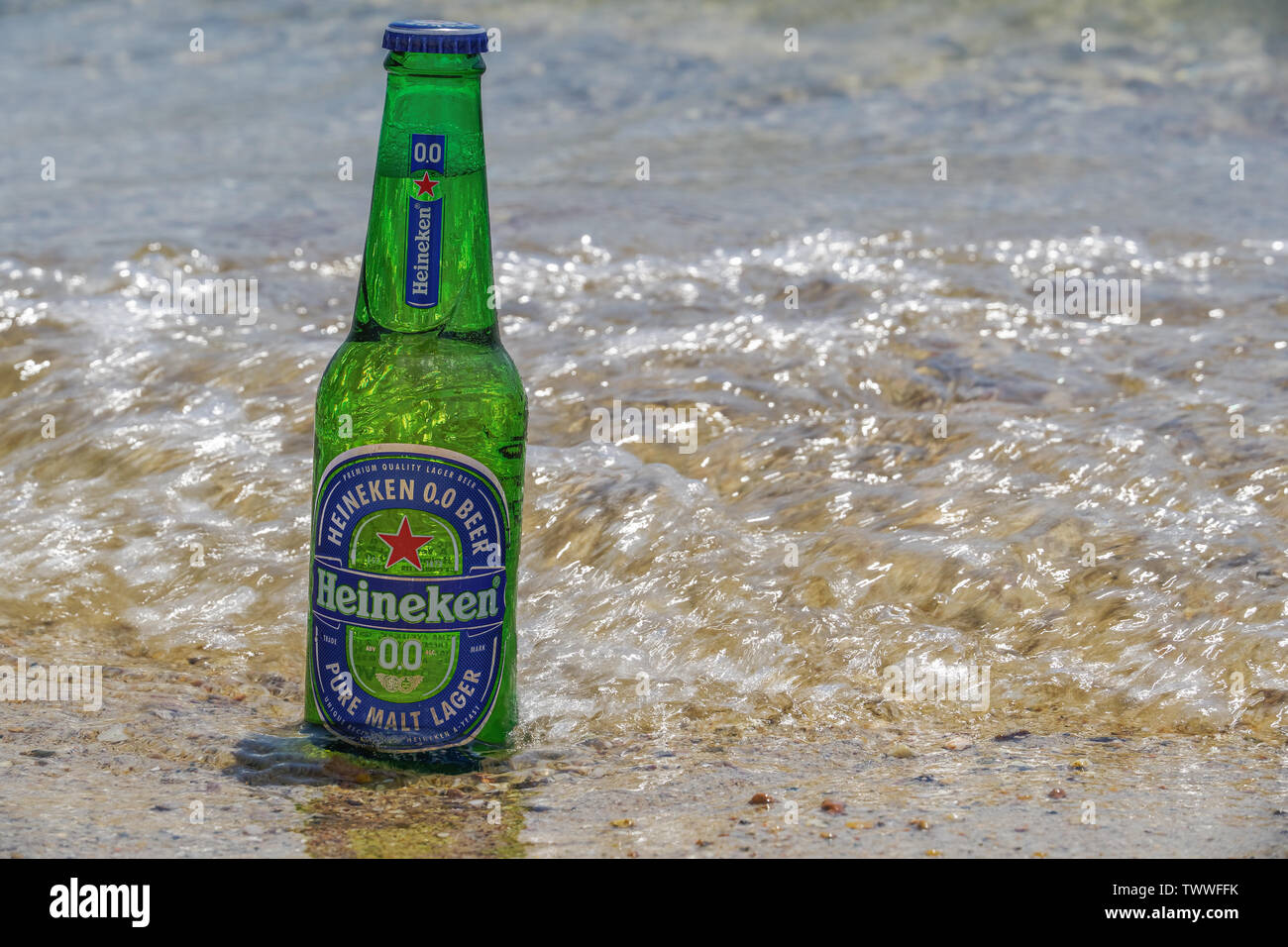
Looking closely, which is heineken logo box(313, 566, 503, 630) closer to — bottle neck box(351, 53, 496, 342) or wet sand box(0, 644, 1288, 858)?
wet sand box(0, 644, 1288, 858)

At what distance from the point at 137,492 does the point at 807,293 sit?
234 cm

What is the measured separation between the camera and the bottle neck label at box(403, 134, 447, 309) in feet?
7.09

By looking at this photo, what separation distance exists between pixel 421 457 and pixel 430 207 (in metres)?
0.37

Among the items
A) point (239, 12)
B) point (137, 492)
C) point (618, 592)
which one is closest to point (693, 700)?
point (618, 592)

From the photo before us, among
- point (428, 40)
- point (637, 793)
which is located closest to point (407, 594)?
point (637, 793)

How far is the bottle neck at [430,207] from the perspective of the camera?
214cm

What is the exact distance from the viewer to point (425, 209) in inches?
85.4

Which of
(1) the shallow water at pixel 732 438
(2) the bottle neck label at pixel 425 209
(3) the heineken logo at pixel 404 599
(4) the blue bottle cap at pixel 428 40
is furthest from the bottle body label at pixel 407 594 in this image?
(4) the blue bottle cap at pixel 428 40

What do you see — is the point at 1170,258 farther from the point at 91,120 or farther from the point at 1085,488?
the point at 91,120

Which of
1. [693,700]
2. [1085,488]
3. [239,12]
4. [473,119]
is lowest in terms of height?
[693,700]

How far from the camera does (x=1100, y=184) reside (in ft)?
21.7

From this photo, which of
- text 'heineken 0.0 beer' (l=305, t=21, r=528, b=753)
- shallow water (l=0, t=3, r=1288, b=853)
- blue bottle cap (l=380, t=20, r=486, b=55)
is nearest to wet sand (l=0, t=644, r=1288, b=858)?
shallow water (l=0, t=3, r=1288, b=853)

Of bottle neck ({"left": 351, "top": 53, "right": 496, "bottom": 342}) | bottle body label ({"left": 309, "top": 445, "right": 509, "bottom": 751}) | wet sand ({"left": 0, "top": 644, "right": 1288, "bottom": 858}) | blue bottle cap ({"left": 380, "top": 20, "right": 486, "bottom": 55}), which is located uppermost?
blue bottle cap ({"left": 380, "top": 20, "right": 486, "bottom": 55})

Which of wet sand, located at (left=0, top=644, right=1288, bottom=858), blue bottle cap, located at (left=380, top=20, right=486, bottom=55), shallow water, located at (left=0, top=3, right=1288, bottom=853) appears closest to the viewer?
wet sand, located at (left=0, top=644, right=1288, bottom=858)
